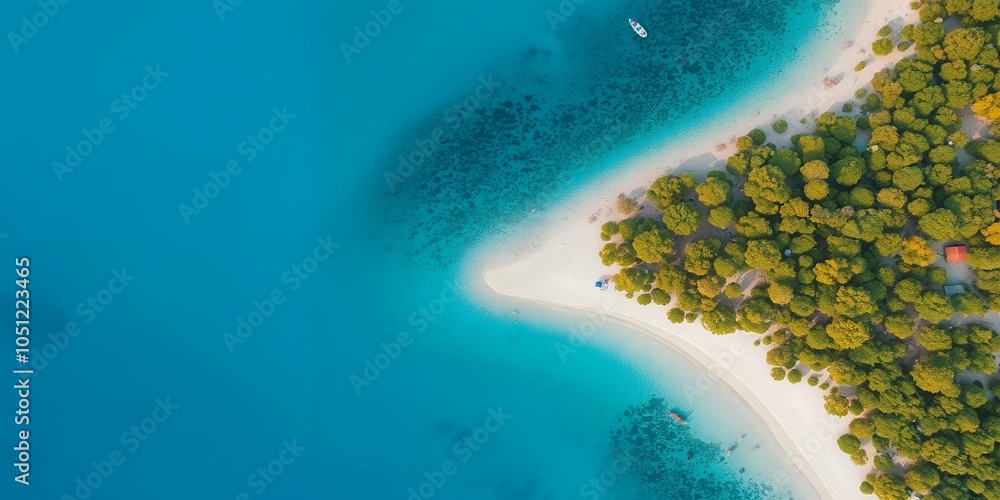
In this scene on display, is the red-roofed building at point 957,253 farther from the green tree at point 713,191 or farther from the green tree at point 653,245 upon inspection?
the green tree at point 653,245

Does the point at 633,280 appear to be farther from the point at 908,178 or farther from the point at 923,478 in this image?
the point at 923,478

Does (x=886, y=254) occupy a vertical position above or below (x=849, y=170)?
below

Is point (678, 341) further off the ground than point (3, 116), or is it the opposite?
point (678, 341)

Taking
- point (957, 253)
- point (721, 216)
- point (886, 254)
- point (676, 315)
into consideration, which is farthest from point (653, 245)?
point (957, 253)

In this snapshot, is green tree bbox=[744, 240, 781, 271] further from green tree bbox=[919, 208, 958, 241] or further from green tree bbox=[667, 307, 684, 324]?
green tree bbox=[919, 208, 958, 241]

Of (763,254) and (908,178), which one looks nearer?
(908,178)


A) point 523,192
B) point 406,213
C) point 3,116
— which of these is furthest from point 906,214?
point 3,116

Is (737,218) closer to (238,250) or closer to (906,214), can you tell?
(906,214)
